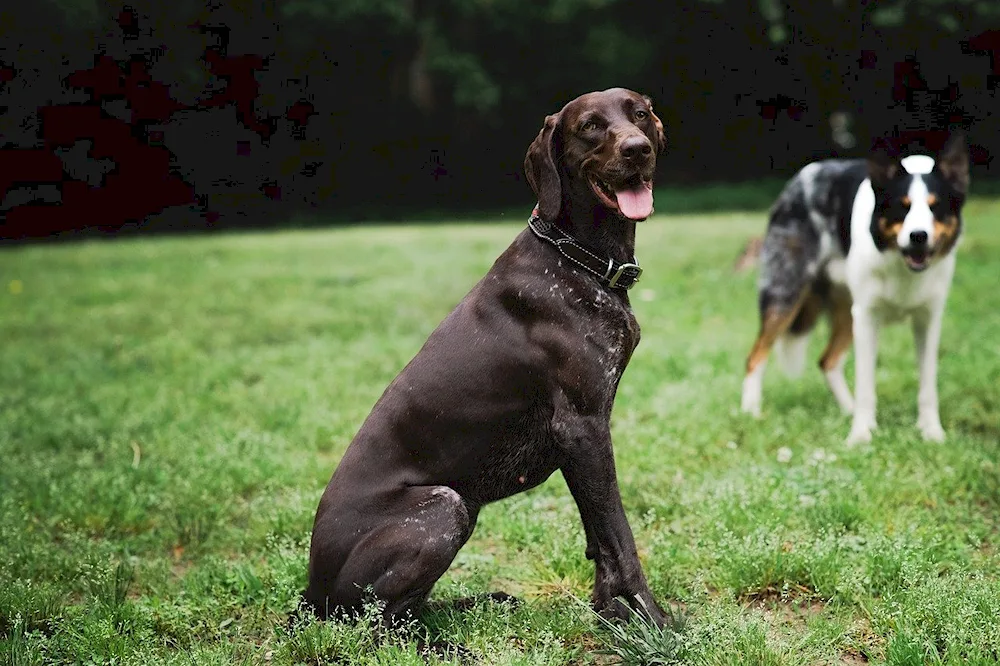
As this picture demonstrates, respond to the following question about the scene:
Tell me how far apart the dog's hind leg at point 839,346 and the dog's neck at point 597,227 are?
3.04 metres

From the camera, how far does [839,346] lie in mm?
5887

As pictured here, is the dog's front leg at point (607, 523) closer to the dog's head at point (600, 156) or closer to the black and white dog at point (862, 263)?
the dog's head at point (600, 156)

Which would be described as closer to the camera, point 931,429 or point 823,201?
point 931,429

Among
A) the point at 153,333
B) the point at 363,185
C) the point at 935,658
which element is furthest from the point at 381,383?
the point at 363,185

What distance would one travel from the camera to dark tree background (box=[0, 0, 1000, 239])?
22.7 m

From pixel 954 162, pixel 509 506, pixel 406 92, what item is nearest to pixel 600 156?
pixel 509 506

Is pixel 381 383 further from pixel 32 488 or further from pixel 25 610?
pixel 25 610

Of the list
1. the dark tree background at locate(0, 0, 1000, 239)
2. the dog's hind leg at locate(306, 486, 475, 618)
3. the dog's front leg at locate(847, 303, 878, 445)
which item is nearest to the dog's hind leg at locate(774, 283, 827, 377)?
the dog's front leg at locate(847, 303, 878, 445)

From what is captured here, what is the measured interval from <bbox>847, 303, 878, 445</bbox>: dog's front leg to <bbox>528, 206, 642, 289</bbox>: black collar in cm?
256

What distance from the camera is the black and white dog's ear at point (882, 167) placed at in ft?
15.9

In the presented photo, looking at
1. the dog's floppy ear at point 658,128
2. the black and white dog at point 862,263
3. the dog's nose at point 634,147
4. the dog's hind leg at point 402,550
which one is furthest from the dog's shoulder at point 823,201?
the dog's hind leg at point 402,550

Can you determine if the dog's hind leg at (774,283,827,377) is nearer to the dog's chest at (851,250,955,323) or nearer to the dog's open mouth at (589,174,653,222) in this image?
the dog's chest at (851,250,955,323)

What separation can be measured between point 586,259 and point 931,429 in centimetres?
294

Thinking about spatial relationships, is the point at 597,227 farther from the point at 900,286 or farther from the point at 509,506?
the point at 900,286
